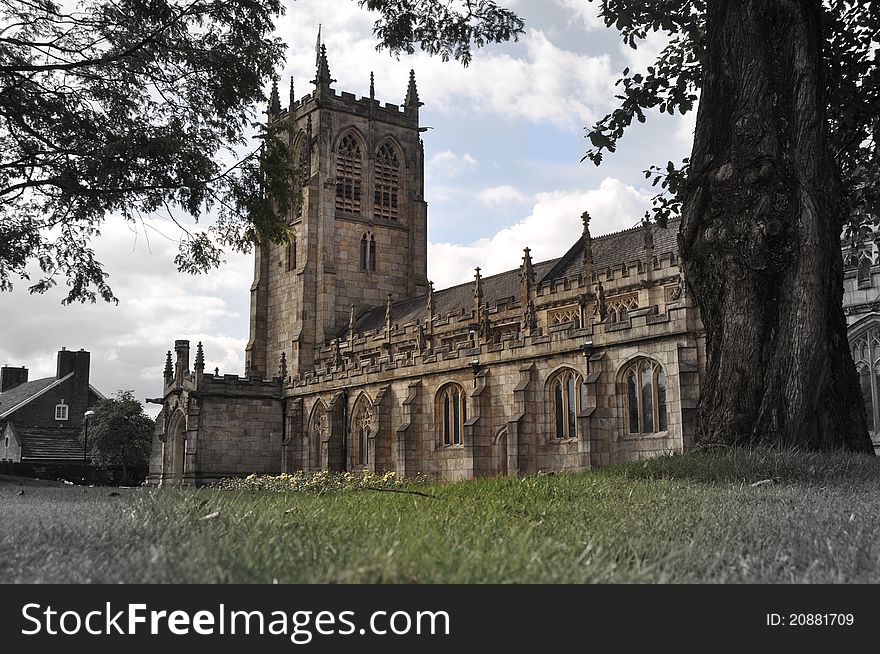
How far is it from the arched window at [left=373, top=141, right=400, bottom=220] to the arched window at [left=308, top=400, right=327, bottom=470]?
21.2 meters

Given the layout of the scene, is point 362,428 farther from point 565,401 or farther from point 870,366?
point 870,366

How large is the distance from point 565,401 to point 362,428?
445 inches

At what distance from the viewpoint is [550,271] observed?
4009 cm

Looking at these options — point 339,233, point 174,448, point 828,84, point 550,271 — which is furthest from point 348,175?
point 828,84

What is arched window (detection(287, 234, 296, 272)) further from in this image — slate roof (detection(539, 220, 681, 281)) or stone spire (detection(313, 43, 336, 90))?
slate roof (detection(539, 220, 681, 281))

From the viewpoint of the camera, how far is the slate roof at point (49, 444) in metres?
53.8

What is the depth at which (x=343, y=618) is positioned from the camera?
3285mm

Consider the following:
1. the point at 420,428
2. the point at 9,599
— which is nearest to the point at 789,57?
the point at 9,599

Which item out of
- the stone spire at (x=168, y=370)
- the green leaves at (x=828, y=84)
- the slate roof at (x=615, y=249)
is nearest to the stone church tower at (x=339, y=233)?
the stone spire at (x=168, y=370)

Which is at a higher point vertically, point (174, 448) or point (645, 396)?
point (645, 396)

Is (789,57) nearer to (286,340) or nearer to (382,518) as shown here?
(382,518)

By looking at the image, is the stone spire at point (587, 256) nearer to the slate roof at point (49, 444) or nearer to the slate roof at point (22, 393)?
the slate roof at point (49, 444)

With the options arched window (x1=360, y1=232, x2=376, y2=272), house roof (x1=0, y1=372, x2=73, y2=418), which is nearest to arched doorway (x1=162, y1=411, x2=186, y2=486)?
arched window (x1=360, y1=232, x2=376, y2=272)

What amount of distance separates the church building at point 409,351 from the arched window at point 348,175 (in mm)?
112
